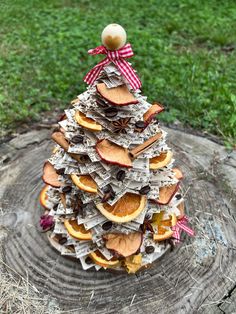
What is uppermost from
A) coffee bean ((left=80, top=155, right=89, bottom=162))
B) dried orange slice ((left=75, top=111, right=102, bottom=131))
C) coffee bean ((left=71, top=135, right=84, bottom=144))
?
dried orange slice ((left=75, top=111, right=102, bottom=131))

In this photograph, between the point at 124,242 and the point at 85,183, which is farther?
the point at 124,242

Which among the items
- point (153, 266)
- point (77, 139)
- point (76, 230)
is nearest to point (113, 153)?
point (77, 139)

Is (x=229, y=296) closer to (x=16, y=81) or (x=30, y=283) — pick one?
(x=30, y=283)

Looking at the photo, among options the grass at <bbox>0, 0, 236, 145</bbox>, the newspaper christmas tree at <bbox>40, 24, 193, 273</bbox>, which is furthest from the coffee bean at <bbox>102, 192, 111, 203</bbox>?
the grass at <bbox>0, 0, 236, 145</bbox>

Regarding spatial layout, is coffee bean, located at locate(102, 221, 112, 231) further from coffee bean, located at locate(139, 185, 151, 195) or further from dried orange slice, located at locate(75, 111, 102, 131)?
dried orange slice, located at locate(75, 111, 102, 131)

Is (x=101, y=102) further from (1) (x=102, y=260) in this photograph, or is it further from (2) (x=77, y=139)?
(1) (x=102, y=260)

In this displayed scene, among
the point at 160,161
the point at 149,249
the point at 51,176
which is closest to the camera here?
the point at 160,161
